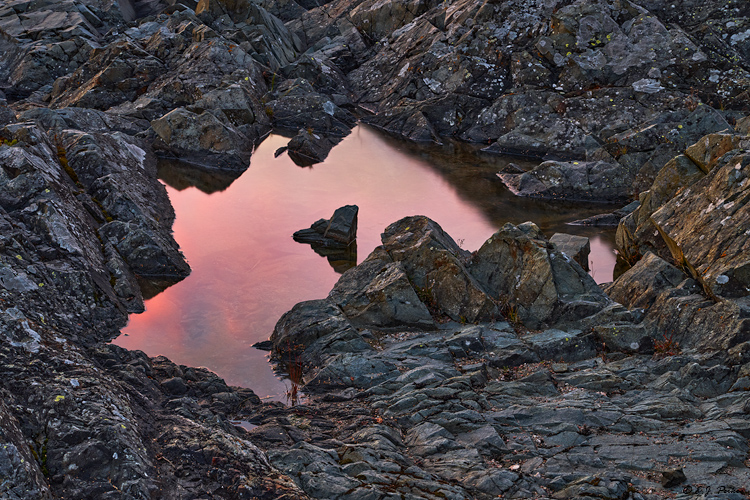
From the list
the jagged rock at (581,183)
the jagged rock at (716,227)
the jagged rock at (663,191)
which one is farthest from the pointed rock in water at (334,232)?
the jagged rock at (716,227)

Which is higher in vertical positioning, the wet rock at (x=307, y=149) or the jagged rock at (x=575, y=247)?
the wet rock at (x=307, y=149)

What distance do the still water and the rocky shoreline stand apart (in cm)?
81

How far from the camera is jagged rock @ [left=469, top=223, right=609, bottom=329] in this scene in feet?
46.3

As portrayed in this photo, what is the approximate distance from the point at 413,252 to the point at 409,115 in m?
20.4

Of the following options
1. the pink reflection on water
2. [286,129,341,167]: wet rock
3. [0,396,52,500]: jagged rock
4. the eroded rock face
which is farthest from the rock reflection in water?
[0,396,52,500]: jagged rock

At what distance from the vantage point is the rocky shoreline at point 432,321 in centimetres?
800

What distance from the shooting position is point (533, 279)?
48.2ft

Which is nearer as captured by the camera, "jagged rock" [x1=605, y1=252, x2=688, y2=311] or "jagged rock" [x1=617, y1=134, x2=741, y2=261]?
"jagged rock" [x1=605, y1=252, x2=688, y2=311]

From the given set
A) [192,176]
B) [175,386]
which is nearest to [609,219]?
[192,176]

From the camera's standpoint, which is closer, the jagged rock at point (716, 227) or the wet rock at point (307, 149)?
the jagged rock at point (716, 227)

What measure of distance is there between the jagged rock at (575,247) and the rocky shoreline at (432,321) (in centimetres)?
164

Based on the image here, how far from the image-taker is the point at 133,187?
20.1 meters

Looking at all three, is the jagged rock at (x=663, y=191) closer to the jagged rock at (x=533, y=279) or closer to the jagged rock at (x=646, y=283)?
the jagged rock at (x=646, y=283)

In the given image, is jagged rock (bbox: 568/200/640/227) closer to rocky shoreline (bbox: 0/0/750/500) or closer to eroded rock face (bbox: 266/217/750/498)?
rocky shoreline (bbox: 0/0/750/500)
